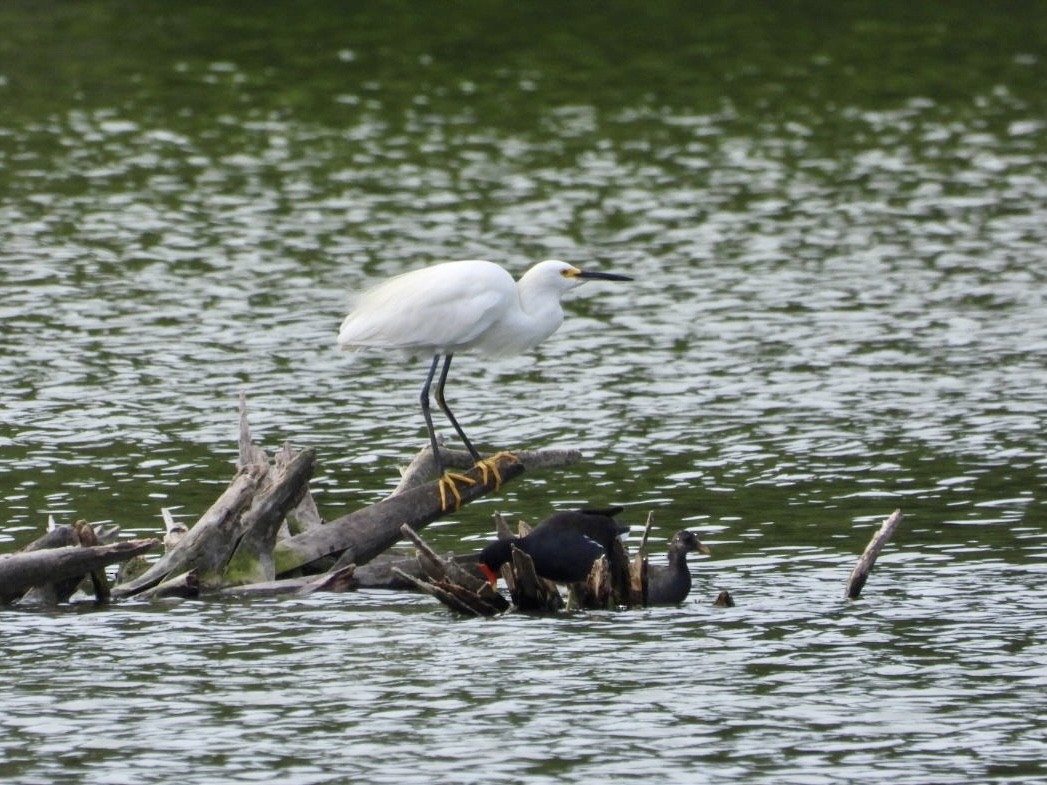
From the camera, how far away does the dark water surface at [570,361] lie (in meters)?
14.9

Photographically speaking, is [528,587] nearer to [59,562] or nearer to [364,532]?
[364,532]

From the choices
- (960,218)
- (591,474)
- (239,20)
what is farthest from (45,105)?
(591,474)

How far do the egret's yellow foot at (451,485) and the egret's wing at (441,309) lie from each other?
1.15 meters

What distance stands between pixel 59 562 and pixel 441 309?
3869 millimetres

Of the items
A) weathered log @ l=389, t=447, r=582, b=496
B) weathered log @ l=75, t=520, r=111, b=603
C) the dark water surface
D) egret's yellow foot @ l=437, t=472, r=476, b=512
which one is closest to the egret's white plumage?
weathered log @ l=389, t=447, r=582, b=496

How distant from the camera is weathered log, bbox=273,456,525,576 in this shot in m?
18.0

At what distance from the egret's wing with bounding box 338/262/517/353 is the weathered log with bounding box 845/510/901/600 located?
3.61 m

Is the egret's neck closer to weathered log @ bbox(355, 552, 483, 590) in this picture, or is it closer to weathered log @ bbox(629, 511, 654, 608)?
weathered log @ bbox(355, 552, 483, 590)

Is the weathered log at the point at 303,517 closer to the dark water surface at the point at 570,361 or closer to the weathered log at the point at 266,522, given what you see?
the weathered log at the point at 266,522

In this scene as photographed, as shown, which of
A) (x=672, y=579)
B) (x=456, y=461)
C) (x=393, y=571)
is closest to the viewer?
(x=672, y=579)

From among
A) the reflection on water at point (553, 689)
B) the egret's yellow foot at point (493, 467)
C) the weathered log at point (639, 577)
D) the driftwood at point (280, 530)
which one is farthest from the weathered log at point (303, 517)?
the weathered log at point (639, 577)

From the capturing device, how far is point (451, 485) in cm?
1827

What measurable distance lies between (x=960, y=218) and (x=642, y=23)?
17.5 meters

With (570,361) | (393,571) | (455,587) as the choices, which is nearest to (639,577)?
(455,587)
